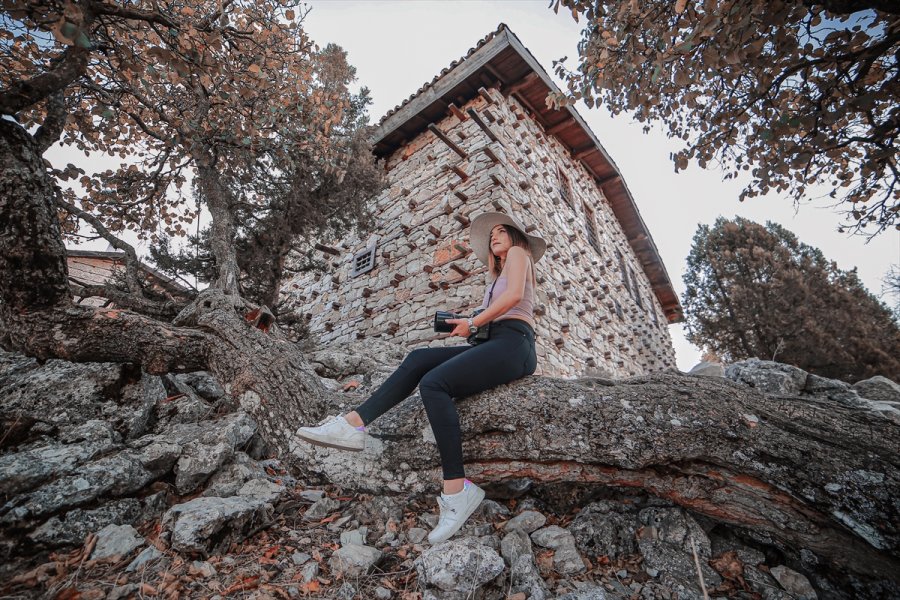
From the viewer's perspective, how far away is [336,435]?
6.42ft

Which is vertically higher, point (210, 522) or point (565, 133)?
point (565, 133)

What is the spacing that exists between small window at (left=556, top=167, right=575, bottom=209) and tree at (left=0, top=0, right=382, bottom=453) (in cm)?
546

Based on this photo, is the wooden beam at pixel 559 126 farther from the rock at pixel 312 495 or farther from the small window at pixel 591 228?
the rock at pixel 312 495

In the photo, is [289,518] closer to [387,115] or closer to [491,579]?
[491,579]

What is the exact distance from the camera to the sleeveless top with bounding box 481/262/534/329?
218 cm

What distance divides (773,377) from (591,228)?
6.71m

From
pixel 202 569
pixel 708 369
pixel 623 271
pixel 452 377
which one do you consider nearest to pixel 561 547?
pixel 452 377

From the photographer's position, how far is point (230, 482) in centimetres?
210

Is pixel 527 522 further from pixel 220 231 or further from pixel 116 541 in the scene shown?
pixel 220 231

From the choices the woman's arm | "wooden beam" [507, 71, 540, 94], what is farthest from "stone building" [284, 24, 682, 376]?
the woman's arm

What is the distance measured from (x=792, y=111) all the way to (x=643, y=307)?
368 inches

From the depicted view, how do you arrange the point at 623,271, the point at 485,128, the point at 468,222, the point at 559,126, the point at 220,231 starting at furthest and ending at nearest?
the point at 623,271
the point at 559,126
the point at 485,128
the point at 468,222
the point at 220,231

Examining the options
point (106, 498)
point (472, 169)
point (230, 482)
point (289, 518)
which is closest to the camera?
point (106, 498)

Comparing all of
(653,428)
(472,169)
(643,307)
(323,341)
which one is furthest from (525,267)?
(643,307)
